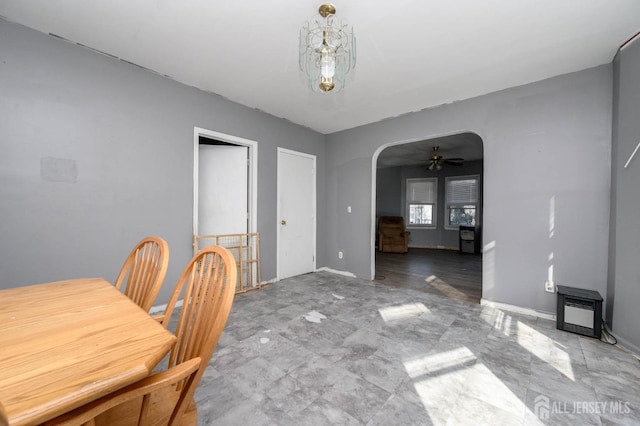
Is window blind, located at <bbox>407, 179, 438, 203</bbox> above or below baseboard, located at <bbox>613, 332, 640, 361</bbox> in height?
above

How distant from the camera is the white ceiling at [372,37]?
6.12 feet

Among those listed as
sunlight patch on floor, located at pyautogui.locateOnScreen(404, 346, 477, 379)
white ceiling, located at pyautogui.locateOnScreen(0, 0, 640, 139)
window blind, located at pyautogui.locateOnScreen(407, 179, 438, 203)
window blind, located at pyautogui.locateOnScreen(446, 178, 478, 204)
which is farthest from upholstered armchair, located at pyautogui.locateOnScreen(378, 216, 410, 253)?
sunlight patch on floor, located at pyautogui.locateOnScreen(404, 346, 477, 379)

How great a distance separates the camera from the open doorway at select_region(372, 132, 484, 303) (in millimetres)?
5102

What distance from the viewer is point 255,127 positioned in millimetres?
3744

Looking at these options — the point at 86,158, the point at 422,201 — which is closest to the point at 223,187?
the point at 86,158

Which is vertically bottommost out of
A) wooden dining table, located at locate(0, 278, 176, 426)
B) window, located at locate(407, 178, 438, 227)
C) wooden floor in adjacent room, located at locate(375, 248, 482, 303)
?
wooden floor in adjacent room, located at locate(375, 248, 482, 303)

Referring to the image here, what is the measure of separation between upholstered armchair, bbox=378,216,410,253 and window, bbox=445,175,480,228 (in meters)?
1.81

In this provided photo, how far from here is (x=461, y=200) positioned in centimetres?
773

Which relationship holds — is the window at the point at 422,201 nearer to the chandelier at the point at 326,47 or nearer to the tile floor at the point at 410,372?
the tile floor at the point at 410,372

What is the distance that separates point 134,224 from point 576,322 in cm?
447

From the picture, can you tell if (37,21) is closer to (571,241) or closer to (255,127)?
(255,127)

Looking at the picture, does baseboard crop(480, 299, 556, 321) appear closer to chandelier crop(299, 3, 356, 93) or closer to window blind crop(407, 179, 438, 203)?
chandelier crop(299, 3, 356, 93)

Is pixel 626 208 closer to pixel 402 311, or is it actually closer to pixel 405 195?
pixel 402 311

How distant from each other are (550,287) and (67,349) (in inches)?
151
